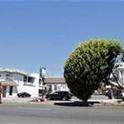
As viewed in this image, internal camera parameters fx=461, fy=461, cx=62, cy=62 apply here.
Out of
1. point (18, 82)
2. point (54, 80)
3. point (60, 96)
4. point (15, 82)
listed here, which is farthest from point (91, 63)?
point (54, 80)

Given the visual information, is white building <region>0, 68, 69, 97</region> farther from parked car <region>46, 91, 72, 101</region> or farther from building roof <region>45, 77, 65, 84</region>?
parked car <region>46, 91, 72, 101</region>

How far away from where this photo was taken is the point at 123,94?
7038 centimetres

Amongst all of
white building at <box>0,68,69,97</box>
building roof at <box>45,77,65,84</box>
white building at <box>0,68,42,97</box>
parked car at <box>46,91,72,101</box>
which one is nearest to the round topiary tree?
parked car at <box>46,91,72,101</box>

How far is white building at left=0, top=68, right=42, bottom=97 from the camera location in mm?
100062

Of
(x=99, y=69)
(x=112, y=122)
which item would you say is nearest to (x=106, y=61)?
(x=99, y=69)

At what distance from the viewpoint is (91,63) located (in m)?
44.8

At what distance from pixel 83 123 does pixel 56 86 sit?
370ft

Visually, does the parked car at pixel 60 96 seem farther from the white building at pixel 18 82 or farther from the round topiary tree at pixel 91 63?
the round topiary tree at pixel 91 63

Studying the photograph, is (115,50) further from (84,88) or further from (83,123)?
(83,123)

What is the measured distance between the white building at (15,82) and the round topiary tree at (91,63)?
51577mm

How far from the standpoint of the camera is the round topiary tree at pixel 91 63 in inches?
1759

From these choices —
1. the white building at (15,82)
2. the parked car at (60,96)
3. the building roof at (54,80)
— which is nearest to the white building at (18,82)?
the white building at (15,82)

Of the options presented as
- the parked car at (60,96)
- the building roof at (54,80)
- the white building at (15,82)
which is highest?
the building roof at (54,80)

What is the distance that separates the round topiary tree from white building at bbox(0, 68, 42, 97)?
51.6 m
